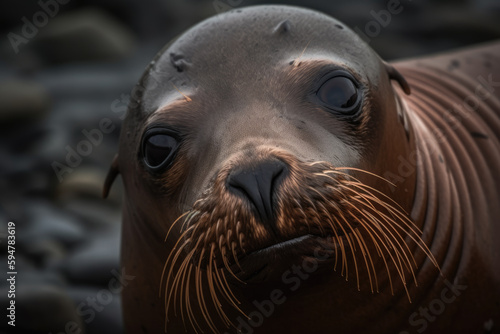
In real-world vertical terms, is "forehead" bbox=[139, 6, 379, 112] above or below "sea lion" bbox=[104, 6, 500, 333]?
above

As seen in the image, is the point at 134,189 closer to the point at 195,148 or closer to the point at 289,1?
the point at 195,148

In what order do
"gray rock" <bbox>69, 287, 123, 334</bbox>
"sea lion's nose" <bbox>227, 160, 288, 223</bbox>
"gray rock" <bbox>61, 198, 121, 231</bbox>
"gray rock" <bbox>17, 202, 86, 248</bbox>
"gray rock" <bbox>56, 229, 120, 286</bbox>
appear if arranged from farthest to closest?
1. "gray rock" <bbox>61, 198, 121, 231</bbox>
2. "gray rock" <bbox>17, 202, 86, 248</bbox>
3. "gray rock" <bbox>56, 229, 120, 286</bbox>
4. "gray rock" <bbox>69, 287, 123, 334</bbox>
5. "sea lion's nose" <bbox>227, 160, 288, 223</bbox>

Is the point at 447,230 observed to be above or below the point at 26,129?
below

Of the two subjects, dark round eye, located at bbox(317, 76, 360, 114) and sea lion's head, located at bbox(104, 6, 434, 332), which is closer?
sea lion's head, located at bbox(104, 6, 434, 332)

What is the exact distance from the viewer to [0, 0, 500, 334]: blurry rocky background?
512 centimetres

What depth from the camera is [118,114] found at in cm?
855

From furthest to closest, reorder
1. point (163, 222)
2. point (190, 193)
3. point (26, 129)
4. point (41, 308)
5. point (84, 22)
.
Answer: point (84, 22) → point (26, 129) → point (41, 308) → point (163, 222) → point (190, 193)

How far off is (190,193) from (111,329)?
206cm

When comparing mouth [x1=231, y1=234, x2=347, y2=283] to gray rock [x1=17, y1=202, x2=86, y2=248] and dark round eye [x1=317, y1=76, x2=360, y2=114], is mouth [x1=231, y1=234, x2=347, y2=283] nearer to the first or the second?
dark round eye [x1=317, y1=76, x2=360, y2=114]

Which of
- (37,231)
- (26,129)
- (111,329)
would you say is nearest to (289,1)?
(26,129)
